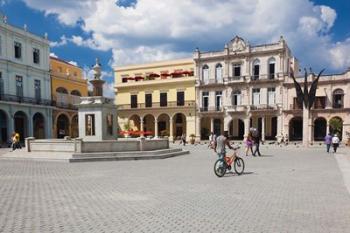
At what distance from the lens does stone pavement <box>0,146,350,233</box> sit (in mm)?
5227

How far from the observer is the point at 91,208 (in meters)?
6.30

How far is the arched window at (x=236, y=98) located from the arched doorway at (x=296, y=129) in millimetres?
6966

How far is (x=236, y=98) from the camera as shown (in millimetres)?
38969

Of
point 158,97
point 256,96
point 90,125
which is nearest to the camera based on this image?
point 90,125

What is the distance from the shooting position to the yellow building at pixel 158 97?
41312mm

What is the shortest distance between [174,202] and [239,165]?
15.4ft

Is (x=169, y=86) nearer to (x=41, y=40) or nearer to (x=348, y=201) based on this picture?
(x=41, y=40)

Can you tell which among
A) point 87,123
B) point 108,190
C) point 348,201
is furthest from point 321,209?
point 87,123

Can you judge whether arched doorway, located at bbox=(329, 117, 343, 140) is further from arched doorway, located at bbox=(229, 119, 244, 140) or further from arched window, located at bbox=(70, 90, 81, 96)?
arched window, located at bbox=(70, 90, 81, 96)

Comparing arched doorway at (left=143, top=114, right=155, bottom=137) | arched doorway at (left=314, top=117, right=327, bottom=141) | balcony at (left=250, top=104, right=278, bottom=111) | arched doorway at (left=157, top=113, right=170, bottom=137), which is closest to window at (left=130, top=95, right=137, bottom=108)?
arched doorway at (left=143, top=114, right=155, bottom=137)

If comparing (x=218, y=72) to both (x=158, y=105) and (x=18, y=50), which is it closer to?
(x=158, y=105)

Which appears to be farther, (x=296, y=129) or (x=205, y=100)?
(x=205, y=100)

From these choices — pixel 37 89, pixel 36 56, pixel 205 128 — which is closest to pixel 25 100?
pixel 37 89

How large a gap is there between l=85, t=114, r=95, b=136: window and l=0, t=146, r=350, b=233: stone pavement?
743cm
